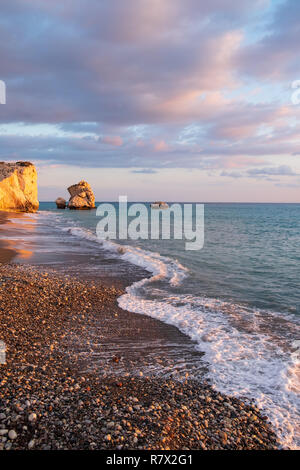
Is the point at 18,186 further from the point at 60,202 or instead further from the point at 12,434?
the point at 12,434

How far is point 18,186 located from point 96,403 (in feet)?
234

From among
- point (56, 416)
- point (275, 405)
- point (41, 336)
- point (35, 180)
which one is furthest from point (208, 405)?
point (35, 180)

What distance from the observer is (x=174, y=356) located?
7.80 metres

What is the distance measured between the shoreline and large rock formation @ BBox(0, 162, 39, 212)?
208 ft

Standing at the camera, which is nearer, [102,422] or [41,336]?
[102,422]

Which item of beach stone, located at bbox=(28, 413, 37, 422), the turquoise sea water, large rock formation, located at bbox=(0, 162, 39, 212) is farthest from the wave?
large rock formation, located at bbox=(0, 162, 39, 212)

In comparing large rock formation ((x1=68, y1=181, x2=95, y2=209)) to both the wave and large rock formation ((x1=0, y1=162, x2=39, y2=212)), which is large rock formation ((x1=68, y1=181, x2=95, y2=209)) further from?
the wave

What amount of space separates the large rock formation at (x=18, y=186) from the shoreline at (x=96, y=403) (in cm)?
6345

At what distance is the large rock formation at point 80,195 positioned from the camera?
389ft

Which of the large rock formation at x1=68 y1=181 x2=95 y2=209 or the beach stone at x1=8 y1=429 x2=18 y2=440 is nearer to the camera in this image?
the beach stone at x1=8 y1=429 x2=18 y2=440

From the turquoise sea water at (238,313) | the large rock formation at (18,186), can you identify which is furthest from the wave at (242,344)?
the large rock formation at (18,186)

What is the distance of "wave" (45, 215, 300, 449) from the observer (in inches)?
246

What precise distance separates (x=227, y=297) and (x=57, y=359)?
8.77m

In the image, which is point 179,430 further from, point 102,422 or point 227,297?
point 227,297
